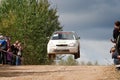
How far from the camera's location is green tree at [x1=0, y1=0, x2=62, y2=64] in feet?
184

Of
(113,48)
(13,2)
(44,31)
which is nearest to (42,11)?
(44,31)

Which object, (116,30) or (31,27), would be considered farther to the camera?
(31,27)

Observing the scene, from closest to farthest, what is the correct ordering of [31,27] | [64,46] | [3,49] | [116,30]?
[116,30], [3,49], [64,46], [31,27]

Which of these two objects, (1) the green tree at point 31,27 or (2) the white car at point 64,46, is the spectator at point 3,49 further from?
(1) the green tree at point 31,27

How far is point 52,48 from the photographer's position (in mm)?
32219

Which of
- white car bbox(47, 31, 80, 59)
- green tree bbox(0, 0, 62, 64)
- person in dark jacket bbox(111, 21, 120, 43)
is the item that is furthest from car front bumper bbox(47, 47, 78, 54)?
green tree bbox(0, 0, 62, 64)

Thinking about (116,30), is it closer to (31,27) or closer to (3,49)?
(3,49)

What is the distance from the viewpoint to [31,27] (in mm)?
55688

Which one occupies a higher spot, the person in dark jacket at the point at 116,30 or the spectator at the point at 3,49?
the person in dark jacket at the point at 116,30

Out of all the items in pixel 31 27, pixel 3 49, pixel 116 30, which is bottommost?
pixel 3 49

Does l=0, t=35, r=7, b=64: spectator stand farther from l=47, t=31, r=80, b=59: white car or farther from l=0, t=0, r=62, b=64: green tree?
l=0, t=0, r=62, b=64: green tree

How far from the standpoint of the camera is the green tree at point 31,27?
5609 centimetres

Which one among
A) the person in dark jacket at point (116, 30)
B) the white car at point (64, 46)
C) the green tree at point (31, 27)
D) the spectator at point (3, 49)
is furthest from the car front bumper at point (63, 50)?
the green tree at point (31, 27)

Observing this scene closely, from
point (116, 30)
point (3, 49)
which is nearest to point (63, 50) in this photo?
point (3, 49)
